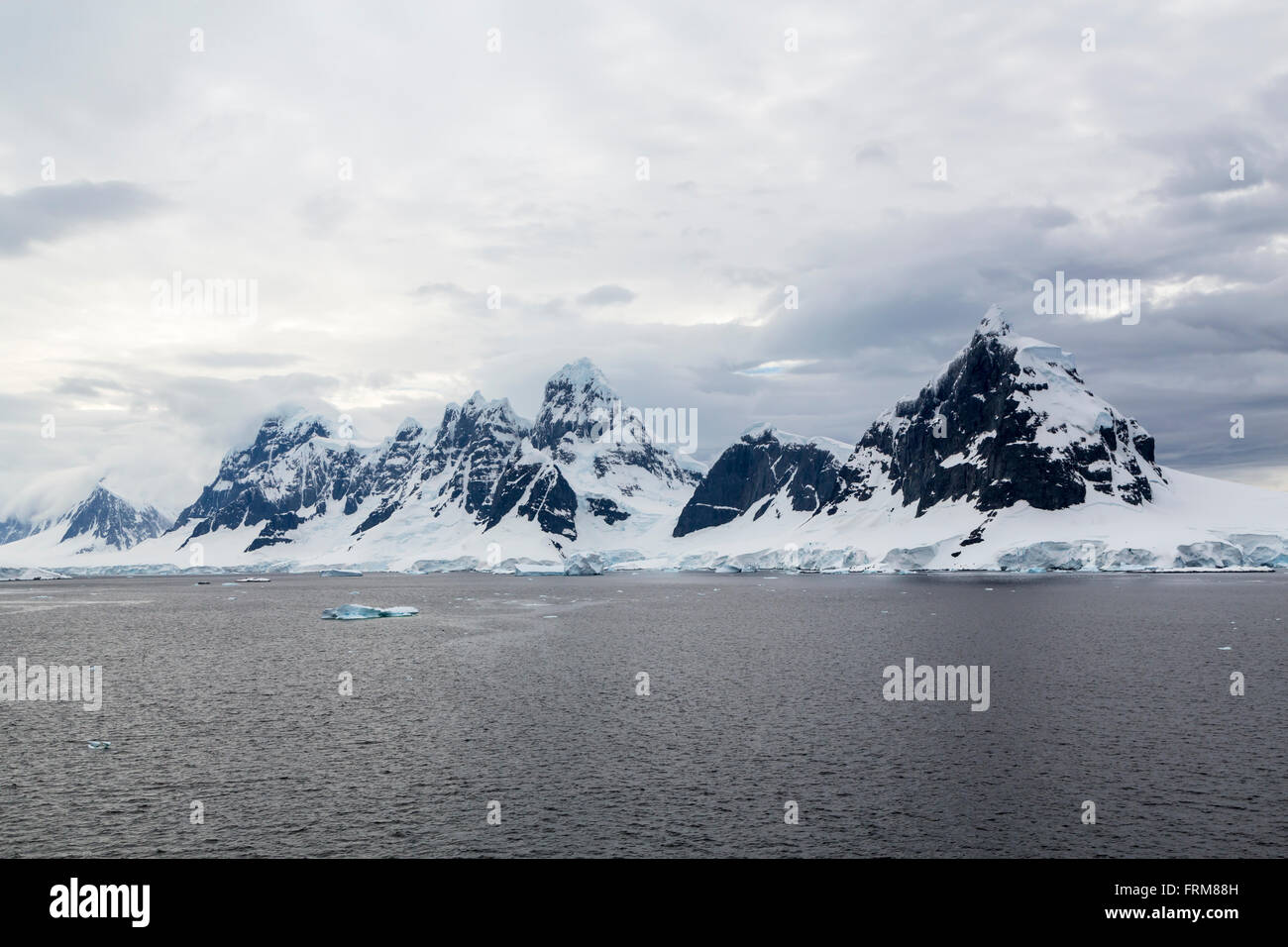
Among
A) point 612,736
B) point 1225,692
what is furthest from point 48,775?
point 1225,692

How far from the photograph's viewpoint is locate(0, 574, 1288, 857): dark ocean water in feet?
103

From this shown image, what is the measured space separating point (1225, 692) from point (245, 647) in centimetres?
8275

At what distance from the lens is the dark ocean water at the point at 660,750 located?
103 ft

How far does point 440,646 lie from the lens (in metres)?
89.3

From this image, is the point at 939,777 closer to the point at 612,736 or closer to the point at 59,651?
the point at 612,736

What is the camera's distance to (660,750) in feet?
143
